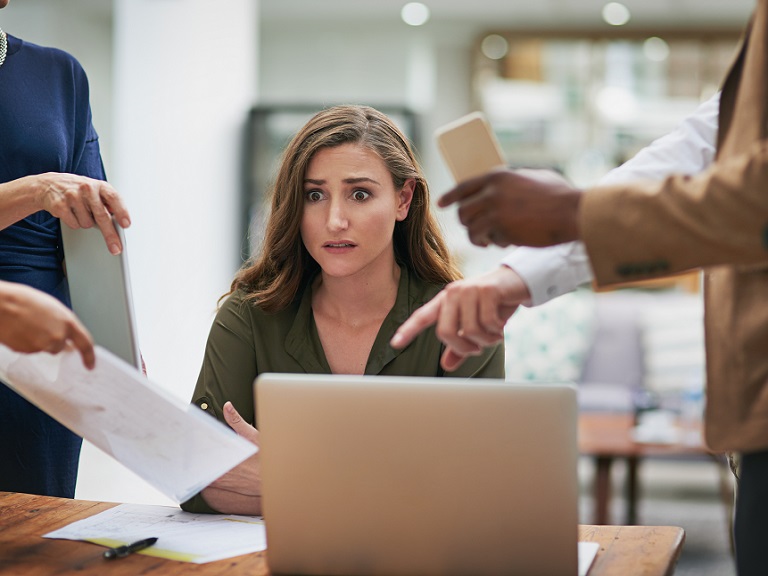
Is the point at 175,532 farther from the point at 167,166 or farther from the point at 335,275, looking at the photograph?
the point at 167,166

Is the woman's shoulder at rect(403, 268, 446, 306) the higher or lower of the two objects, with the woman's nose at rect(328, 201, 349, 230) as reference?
lower

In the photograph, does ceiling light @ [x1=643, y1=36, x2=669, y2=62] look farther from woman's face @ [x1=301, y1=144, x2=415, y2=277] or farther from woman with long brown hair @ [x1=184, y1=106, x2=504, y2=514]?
woman's face @ [x1=301, y1=144, x2=415, y2=277]

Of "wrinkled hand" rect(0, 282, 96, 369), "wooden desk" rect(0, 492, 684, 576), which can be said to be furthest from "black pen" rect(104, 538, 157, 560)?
"wrinkled hand" rect(0, 282, 96, 369)

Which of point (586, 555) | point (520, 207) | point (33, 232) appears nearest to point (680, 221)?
point (520, 207)

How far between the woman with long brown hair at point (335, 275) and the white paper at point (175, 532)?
273mm

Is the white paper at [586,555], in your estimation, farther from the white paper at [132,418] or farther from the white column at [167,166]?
the white column at [167,166]

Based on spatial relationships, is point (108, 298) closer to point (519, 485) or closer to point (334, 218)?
point (334, 218)

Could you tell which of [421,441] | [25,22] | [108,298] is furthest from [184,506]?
[25,22]

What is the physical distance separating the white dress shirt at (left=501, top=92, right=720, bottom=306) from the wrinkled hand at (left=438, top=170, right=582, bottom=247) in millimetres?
193

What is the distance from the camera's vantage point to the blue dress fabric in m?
1.83

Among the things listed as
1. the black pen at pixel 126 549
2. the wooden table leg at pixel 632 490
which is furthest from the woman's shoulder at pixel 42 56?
the wooden table leg at pixel 632 490

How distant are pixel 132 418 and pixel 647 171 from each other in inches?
29.6

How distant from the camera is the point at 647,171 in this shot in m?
1.33

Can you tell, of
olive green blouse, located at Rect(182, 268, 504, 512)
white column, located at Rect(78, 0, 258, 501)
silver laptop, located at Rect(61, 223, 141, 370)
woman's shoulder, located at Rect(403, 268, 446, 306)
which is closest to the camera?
silver laptop, located at Rect(61, 223, 141, 370)
